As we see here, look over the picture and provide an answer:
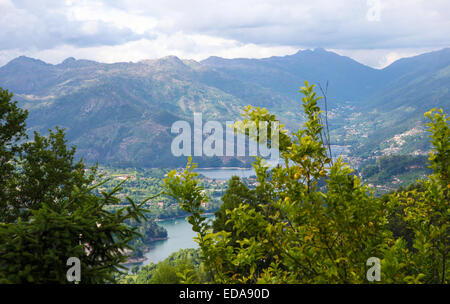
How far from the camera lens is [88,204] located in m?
2.74

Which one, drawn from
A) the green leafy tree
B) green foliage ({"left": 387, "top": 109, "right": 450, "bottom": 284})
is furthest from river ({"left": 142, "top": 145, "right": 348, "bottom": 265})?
the green leafy tree

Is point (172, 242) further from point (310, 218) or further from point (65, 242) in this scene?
point (65, 242)

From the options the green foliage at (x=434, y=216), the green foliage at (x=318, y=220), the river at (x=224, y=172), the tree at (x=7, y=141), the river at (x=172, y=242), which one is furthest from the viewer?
the river at (x=224, y=172)

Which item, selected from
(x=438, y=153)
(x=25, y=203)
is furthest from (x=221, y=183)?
(x=438, y=153)

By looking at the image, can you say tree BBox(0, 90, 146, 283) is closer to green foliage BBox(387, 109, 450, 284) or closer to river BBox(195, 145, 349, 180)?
green foliage BBox(387, 109, 450, 284)

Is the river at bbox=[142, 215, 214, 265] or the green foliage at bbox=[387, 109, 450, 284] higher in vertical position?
the green foliage at bbox=[387, 109, 450, 284]

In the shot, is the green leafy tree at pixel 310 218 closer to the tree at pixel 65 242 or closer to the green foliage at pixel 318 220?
the green foliage at pixel 318 220

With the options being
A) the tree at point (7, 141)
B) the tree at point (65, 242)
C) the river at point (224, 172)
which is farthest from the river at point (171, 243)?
the tree at point (65, 242)

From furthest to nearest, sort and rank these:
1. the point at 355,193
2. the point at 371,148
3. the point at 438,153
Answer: the point at 371,148, the point at 438,153, the point at 355,193

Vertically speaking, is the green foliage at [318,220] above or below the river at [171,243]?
above

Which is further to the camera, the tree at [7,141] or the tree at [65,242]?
the tree at [7,141]

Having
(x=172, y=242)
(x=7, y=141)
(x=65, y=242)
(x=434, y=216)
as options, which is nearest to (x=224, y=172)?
(x=172, y=242)
